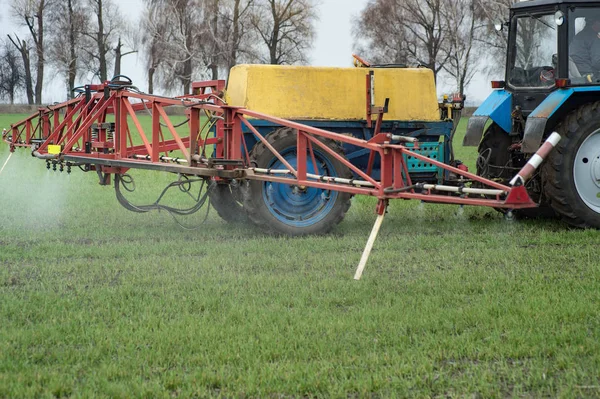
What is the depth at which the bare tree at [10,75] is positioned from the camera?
68.9 metres

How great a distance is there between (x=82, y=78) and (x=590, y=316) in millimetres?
56445

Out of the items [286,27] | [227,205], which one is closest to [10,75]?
[286,27]

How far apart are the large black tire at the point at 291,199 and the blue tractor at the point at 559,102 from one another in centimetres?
207

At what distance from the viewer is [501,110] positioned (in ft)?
32.7

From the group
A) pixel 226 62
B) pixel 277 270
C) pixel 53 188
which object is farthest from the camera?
pixel 226 62

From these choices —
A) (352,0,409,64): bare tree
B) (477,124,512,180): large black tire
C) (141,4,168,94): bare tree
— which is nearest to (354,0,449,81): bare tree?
(352,0,409,64): bare tree

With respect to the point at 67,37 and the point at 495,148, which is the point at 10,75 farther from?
the point at 495,148

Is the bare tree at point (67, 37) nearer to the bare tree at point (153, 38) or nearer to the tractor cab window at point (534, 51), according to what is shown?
the bare tree at point (153, 38)

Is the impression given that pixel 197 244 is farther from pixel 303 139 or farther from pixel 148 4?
pixel 148 4

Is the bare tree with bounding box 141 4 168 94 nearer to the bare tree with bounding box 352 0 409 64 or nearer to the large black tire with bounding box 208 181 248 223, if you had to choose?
the bare tree with bounding box 352 0 409 64

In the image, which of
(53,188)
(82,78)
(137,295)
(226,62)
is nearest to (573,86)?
(137,295)

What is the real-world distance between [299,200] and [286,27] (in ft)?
147

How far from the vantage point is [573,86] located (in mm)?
9109

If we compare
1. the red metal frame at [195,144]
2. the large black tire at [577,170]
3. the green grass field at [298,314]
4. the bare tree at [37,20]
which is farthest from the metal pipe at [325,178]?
the bare tree at [37,20]
